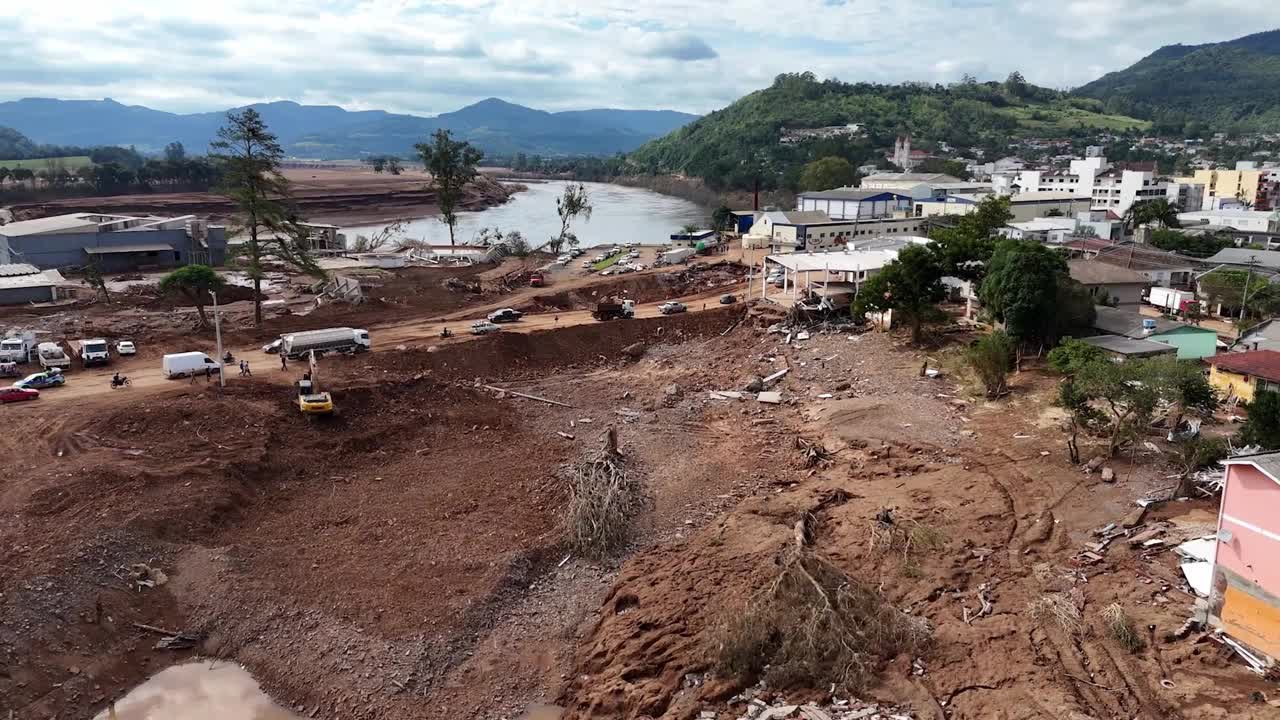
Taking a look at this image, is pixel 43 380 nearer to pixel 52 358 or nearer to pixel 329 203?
pixel 52 358

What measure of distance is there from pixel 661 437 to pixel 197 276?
22584 mm

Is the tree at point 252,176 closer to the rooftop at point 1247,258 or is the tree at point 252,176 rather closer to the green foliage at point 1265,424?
the green foliage at point 1265,424

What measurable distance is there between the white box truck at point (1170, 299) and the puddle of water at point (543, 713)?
31.6 m

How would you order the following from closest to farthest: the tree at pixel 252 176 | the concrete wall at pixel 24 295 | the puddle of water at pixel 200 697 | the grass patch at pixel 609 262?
the puddle of water at pixel 200 697
the tree at pixel 252 176
the concrete wall at pixel 24 295
the grass patch at pixel 609 262

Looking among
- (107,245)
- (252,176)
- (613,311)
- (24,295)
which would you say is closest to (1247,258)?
(613,311)

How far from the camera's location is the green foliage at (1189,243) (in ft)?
145

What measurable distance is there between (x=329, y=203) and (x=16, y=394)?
82.3 metres

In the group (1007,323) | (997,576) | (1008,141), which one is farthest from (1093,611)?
(1008,141)

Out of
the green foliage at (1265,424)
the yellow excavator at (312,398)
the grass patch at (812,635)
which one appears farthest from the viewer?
the yellow excavator at (312,398)

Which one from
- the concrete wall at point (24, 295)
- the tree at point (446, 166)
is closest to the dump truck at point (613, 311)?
the concrete wall at point (24, 295)

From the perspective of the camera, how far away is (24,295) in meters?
35.7

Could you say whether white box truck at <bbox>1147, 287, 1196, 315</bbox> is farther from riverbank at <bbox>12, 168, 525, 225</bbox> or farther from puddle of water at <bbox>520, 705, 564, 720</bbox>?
riverbank at <bbox>12, 168, 525, 225</bbox>

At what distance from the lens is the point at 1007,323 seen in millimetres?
24297

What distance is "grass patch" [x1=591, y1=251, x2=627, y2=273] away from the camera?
156ft
